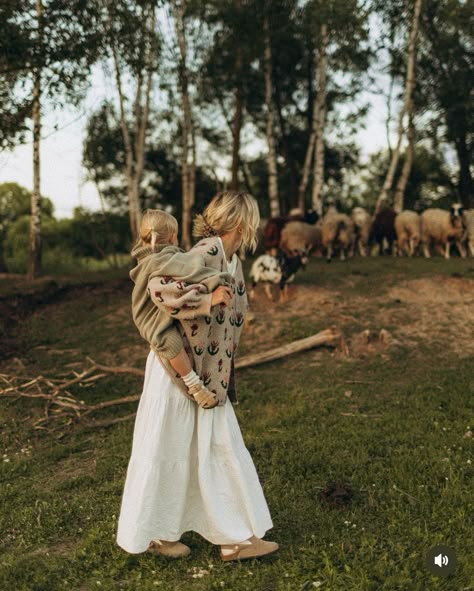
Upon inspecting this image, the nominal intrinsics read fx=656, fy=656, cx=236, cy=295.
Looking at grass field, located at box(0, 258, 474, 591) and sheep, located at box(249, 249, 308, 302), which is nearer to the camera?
grass field, located at box(0, 258, 474, 591)

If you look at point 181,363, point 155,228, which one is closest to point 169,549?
point 181,363

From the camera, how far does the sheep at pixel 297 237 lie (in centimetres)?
1546

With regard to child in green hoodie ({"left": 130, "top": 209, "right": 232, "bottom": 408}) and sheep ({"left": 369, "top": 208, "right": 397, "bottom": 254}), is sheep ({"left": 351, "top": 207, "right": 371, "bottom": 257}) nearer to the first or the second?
sheep ({"left": 369, "top": 208, "right": 397, "bottom": 254})

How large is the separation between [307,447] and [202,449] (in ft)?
8.87

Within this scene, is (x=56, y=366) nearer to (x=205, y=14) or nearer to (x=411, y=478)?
(x=411, y=478)

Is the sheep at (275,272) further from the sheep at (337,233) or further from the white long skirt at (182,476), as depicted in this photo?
the white long skirt at (182,476)

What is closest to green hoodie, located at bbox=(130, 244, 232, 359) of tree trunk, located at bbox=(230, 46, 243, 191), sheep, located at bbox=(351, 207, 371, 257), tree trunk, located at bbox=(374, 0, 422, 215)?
sheep, located at bbox=(351, 207, 371, 257)

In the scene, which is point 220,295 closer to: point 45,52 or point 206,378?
point 206,378

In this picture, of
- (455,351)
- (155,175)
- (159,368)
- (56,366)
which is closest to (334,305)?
(455,351)

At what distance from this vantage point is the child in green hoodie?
3.52 metres

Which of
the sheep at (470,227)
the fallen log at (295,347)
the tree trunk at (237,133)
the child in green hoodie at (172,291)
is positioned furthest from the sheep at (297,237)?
the child in green hoodie at (172,291)

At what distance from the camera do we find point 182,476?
3717mm

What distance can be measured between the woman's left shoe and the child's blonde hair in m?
1.81

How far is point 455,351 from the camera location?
928 cm
